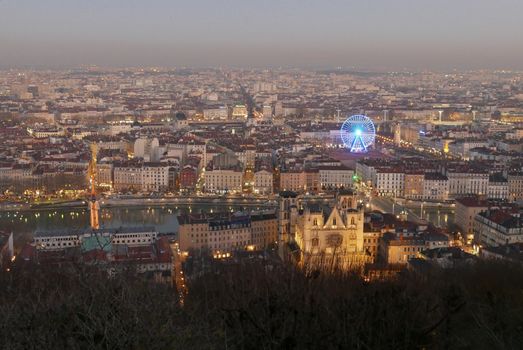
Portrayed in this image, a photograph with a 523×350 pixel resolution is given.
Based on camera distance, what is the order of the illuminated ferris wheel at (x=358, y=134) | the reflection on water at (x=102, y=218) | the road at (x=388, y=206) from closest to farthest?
the reflection on water at (x=102, y=218) < the road at (x=388, y=206) < the illuminated ferris wheel at (x=358, y=134)


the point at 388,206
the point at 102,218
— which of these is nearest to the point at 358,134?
the point at 388,206

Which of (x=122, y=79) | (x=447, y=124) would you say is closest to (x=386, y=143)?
(x=447, y=124)

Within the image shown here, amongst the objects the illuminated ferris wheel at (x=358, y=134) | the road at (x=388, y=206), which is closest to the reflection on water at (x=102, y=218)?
the road at (x=388, y=206)

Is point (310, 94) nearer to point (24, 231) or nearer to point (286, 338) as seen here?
point (24, 231)

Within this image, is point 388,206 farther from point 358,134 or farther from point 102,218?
point 358,134

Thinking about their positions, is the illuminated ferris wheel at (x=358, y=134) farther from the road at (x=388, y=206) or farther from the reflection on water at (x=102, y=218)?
the reflection on water at (x=102, y=218)

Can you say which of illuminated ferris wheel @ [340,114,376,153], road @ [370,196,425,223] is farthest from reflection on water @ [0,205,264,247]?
illuminated ferris wheel @ [340,114,376,153]
